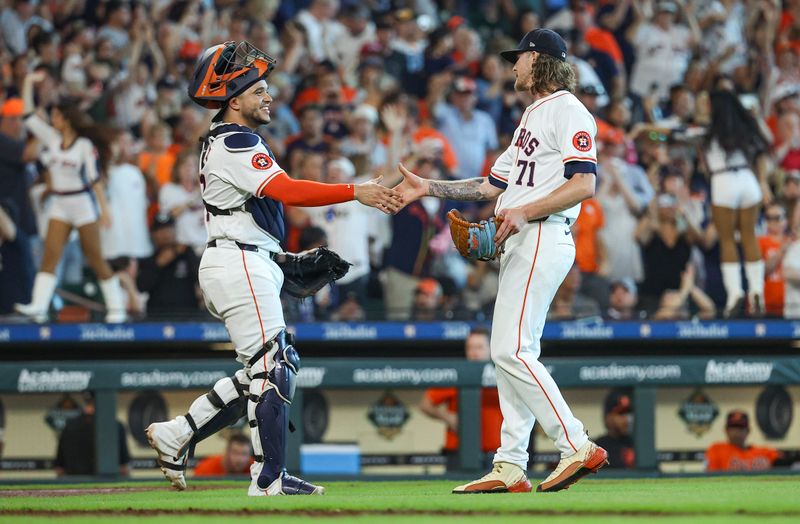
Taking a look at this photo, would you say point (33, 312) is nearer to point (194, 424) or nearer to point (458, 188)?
point (194, 424)

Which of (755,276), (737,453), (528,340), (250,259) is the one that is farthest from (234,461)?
(755,276)

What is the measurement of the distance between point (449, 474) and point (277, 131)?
5000 millimetres

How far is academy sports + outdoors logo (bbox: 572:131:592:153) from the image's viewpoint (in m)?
6.62

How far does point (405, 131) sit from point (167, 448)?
6.95 meters

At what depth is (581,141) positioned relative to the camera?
21.7 feet

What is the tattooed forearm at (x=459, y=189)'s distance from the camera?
23.9 feet

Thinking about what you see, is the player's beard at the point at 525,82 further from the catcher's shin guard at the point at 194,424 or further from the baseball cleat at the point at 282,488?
the baseball cleat at the point at 282,488

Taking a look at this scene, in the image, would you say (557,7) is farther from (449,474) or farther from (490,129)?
(449,474)

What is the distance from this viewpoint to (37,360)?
11492 millimetres

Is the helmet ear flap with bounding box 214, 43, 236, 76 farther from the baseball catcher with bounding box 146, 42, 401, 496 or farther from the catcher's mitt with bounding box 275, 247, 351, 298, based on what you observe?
the catcher's mitt with bounding box 275, 247, 351, 298

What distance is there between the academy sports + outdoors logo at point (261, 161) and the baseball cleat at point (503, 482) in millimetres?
1871

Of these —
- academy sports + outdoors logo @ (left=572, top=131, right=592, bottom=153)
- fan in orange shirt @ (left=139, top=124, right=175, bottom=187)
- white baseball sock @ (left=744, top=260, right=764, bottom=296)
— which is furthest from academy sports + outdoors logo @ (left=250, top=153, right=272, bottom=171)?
white baseball sock @ (left=744, top=260, right=764, bottom=296)

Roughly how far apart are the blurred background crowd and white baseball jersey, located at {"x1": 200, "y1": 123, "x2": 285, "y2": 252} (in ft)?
15.3

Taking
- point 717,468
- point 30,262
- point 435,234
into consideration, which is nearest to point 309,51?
point 435,234
